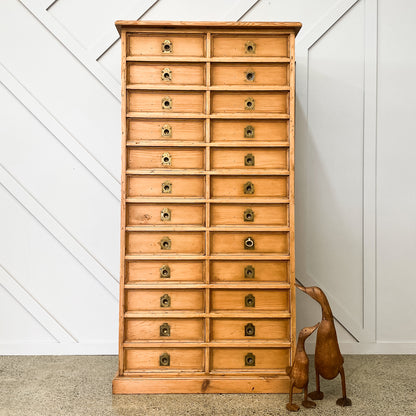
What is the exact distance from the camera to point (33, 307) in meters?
2.62

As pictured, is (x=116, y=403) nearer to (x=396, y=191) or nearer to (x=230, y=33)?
(x=230, y=33)

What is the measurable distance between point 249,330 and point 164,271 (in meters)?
0.54

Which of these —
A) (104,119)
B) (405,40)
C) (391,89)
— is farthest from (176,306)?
(405,40)

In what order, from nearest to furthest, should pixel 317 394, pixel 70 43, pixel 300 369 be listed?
1. pixel 300 369
2. pixel 317 394
3. pixel 70 43

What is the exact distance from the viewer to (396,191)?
2.65 meters

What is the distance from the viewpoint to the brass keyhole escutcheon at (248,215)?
2.10 meters

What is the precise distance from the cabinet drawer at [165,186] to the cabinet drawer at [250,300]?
21.1 inches

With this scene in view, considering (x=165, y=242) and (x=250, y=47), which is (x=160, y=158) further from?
(x=250, y=47)

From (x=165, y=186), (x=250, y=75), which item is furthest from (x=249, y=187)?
(x=250, y=75)

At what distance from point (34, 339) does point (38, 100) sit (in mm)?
1559

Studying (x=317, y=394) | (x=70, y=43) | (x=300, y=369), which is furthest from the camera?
(x=70, y=43)

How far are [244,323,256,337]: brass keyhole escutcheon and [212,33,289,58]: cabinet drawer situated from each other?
1.41 m

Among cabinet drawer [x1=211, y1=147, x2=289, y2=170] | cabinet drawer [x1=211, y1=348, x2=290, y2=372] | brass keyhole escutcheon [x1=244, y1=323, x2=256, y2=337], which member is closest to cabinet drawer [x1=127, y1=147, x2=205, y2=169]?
cabinet drawer [x1=211, y1=147, x2=289, y2=170]

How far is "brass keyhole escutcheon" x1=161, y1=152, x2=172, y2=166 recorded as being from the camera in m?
2.08
